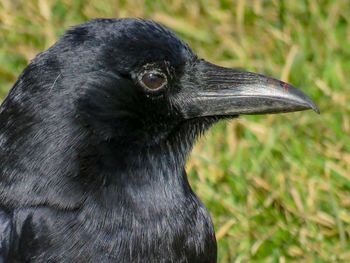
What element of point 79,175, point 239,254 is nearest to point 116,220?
point 79,175

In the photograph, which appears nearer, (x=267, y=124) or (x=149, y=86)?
(x=149, y=86)

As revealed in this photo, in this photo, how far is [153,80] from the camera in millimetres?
4676

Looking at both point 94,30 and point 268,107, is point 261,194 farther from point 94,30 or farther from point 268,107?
point 94,30

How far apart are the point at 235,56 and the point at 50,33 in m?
1.17

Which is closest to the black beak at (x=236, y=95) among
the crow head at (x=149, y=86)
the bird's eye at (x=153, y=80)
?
the crow head at (x=149, y=86)

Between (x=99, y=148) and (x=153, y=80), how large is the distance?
345mm

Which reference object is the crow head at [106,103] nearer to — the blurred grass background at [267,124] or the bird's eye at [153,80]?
the bird's eye at [153,80]

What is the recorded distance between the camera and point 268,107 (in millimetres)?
4824

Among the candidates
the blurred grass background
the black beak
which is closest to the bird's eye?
the black beak

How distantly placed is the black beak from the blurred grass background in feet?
3.73

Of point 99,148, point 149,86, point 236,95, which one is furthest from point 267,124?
point 99,148

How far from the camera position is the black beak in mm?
4816

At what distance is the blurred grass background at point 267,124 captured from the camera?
20.5ft

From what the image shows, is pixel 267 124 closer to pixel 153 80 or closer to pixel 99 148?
pixel 153 80
